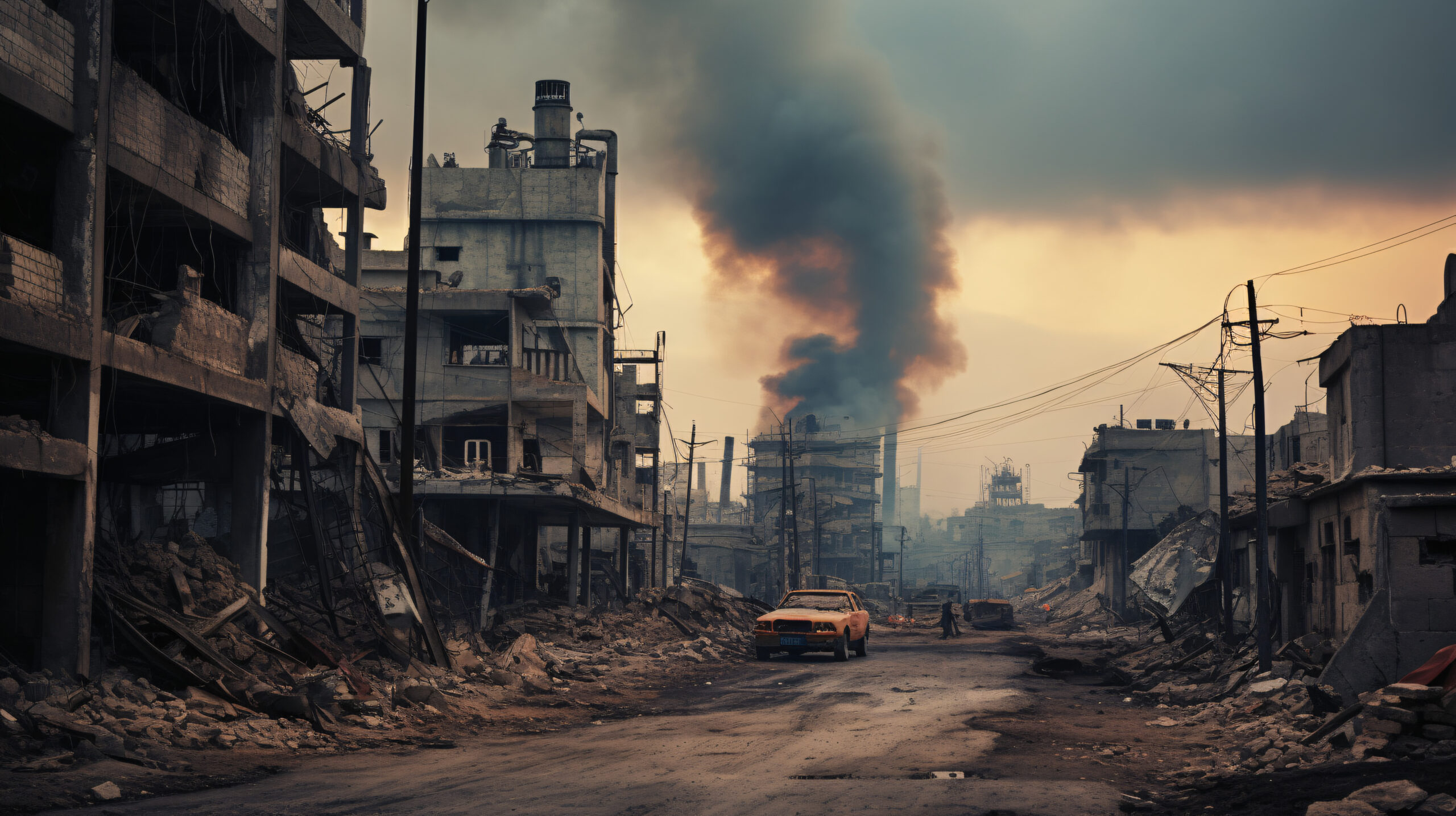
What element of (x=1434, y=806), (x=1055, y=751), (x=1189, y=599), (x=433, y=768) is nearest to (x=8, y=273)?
(x=433, y=768)

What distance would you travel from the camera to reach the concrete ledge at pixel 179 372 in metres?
15.8

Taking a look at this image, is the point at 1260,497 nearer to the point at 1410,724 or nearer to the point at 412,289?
the point at 1410,724

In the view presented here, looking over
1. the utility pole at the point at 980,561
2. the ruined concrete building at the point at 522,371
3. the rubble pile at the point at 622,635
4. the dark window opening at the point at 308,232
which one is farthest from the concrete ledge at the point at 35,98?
the utility pole at the point at 980,561

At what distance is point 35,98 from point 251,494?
7733 mm

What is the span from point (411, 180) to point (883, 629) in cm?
3956

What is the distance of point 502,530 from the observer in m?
39.7

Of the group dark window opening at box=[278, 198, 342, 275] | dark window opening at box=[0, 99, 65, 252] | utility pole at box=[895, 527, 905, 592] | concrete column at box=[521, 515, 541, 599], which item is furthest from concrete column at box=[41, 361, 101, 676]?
utility pole at box=[895, 527, 905, 592]

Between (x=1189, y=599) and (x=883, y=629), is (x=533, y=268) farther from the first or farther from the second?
(x=1189, y=599)

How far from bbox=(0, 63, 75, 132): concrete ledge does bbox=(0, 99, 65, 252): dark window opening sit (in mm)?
165

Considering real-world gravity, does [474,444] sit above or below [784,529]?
above

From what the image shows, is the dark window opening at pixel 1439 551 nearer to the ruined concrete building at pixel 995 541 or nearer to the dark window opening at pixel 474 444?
the dark window opening at pixel 474 444

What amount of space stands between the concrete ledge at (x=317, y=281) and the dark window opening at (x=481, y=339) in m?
12.3

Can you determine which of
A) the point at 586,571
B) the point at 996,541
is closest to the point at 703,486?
the point at 996,541

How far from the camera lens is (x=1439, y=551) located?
17281mm
